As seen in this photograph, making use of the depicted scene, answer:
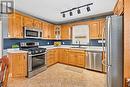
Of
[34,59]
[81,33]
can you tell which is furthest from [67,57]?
[34,59]

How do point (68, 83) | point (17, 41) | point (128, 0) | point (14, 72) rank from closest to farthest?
A: 1. point (128, 0)
2. point (68, 83)
3. point (14, 72)
4. point (17, 41)

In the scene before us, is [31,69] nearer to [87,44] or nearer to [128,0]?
[87,44]

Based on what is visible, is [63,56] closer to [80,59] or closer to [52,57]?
[52,57]

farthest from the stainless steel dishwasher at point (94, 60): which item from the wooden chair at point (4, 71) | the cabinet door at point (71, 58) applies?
the wooden chair at point (4, 71)

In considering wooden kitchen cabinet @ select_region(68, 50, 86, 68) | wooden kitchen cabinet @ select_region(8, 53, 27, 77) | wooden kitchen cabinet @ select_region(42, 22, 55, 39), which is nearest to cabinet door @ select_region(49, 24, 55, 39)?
wooden kitchen cabinet @ select_region(42, 22, 55, 39)

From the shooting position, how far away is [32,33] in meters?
4.52

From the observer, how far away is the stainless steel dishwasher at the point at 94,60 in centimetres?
425

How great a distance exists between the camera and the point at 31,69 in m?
3.84

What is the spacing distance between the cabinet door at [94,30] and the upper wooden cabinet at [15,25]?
2.85 meters

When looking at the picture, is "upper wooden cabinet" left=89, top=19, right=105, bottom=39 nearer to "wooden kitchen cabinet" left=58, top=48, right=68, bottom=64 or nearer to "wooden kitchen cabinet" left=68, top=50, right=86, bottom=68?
"wooden kitchen cabinet" left=68, top=50, right=86, bottom=68

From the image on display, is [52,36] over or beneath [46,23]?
beneath

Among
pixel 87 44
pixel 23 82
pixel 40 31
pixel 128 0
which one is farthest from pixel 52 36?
pixel 128 0

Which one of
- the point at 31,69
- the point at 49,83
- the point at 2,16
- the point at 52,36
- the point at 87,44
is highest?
the point at 2,16

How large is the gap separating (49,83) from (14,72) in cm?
127
